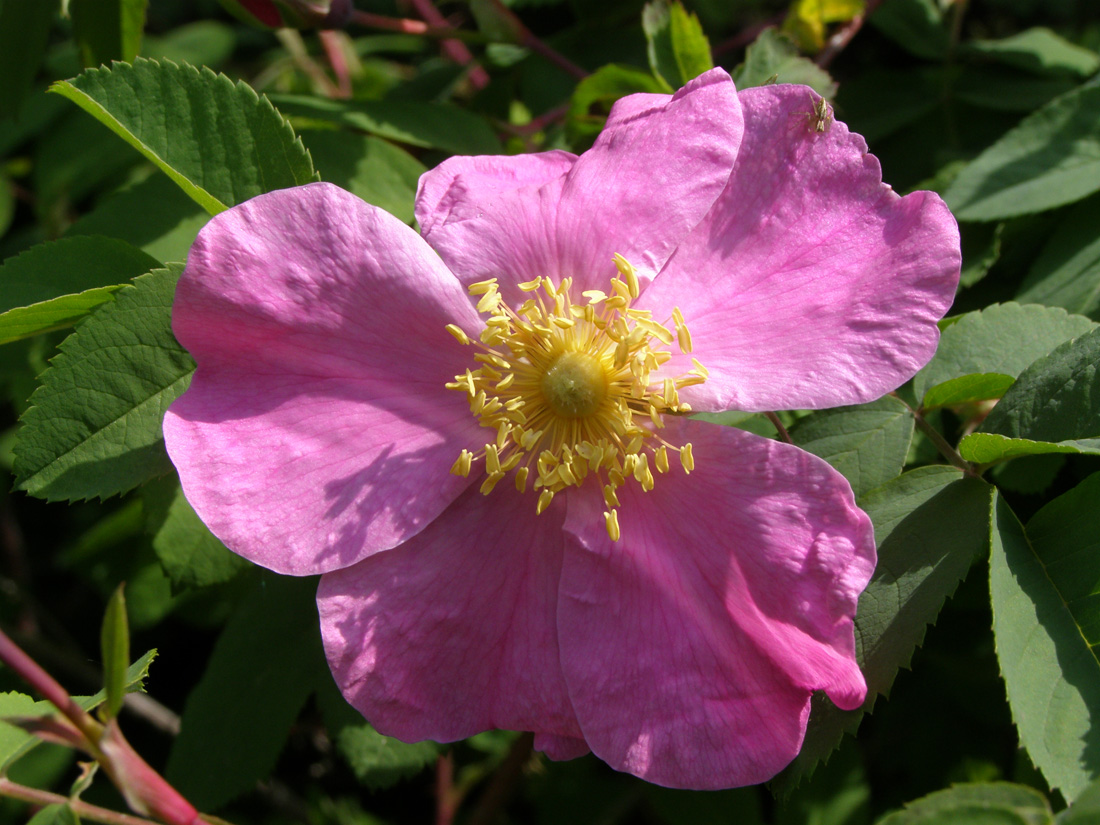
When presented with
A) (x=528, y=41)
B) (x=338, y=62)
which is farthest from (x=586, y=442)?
(x=338, y=62)

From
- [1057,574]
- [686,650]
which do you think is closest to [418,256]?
[686,650]

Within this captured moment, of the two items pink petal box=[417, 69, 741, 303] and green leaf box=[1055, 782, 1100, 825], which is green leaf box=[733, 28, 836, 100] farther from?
green leaf box=[1055, 782, 1100, 825]

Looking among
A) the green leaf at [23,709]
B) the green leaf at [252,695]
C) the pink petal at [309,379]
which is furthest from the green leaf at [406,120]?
the green leaf at [23,709]

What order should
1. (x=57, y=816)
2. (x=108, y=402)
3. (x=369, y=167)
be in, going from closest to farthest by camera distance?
1. (x=57, y=816)
2. (x=108, y=402)
3. (x=369, y=167)

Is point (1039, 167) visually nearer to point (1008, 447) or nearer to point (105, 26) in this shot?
point (1008, 447)

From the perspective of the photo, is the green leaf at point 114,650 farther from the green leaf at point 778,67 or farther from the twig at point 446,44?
the twig at point 446,44

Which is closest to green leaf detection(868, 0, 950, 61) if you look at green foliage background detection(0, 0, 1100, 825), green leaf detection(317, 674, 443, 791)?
green foliage background detection(0, 0, 1100, 825)
